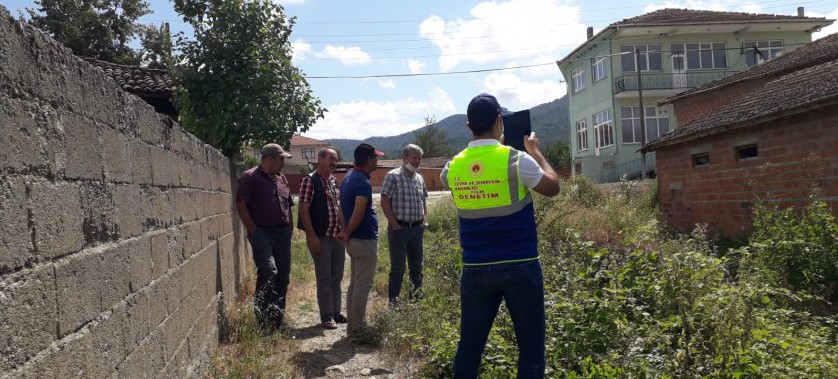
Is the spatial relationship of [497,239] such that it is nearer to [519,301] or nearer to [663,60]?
[519,301]

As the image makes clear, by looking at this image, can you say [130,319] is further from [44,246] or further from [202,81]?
[202,81]

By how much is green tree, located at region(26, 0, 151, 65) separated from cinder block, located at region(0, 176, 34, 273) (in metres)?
29.2

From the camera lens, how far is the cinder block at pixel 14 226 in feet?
5.59

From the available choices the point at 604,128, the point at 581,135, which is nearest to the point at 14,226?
the point at 604,128

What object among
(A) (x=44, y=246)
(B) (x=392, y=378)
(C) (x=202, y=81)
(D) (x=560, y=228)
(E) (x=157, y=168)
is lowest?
(B) (x=392, y=378)

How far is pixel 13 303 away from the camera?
1.72 m

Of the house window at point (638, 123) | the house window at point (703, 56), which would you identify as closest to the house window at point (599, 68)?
the house window at point (638, 123)

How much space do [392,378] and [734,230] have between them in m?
8.00

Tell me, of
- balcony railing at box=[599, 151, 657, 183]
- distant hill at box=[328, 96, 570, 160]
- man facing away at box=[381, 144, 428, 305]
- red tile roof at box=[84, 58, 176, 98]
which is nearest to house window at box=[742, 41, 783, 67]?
balcony railing at box=[599, 151, 657, 183]

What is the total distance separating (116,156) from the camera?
2752mm

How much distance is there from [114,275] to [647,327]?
330cm

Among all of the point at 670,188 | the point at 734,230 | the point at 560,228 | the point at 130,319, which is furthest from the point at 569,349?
the point at 670,188

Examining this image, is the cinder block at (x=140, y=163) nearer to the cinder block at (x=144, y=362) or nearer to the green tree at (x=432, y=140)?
the cinder block at (x=144, y=362)

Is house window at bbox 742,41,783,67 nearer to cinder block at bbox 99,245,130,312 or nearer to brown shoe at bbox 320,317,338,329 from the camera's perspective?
brown shoe at bbox 320,317,338,329
